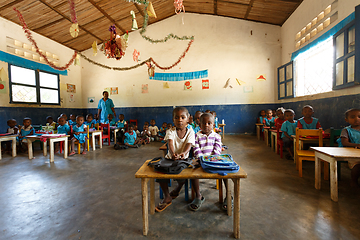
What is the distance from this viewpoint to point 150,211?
1688 mm

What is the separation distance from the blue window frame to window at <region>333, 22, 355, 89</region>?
203 cm

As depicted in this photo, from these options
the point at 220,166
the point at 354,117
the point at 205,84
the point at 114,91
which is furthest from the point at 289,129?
the point at 114,91

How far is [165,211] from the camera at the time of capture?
1.72 metres

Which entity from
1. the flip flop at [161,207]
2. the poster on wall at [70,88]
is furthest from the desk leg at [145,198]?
the poster on wall at [70,88]

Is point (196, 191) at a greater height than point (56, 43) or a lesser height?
lesser

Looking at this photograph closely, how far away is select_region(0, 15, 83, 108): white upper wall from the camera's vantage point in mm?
5188

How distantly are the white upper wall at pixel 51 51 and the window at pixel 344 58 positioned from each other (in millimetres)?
8981

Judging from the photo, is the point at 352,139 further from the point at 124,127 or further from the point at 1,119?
the point at 1,119

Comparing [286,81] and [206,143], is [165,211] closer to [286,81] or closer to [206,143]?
[206,143]

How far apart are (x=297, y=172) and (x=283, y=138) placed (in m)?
1.08

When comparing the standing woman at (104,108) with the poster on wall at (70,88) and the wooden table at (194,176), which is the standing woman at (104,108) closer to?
the poster on wall at (70,88)

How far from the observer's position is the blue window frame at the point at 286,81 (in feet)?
18.5

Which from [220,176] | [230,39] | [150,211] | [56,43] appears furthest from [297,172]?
[56,43]

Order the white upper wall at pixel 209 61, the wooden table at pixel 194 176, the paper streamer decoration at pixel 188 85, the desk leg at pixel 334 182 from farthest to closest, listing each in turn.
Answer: the paper streamer decoration at pixel 188 85 → the white upper wall at pixel 209 61 → the desk leg at pixel 334 182 → the wooden table at pixel 194 176
